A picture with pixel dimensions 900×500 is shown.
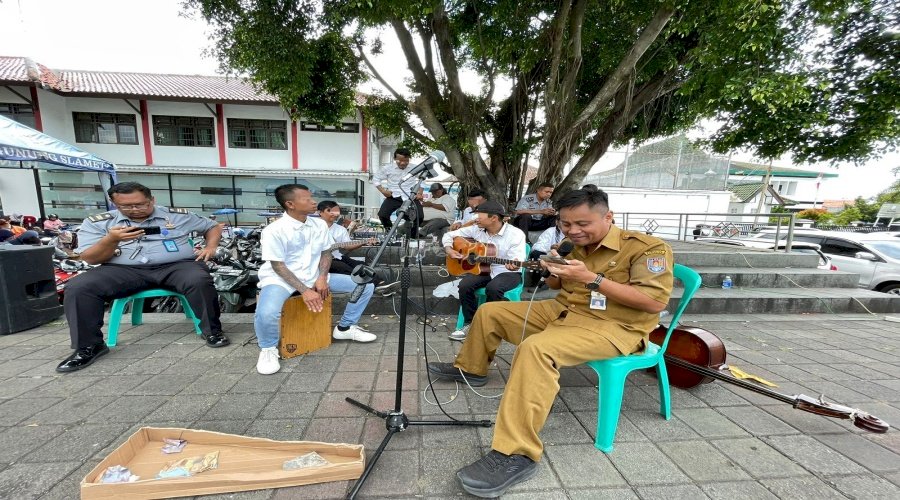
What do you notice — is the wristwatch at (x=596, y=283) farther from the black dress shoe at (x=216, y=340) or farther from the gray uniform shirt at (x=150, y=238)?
the gray uniform shirt at (x=150, y=238)

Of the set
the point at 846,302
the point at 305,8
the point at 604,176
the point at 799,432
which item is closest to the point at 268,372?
the point at 799,432

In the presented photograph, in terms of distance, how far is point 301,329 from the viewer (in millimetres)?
3244

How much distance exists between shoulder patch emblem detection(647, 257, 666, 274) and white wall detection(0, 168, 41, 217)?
21825mm

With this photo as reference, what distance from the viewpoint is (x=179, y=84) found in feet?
52.9

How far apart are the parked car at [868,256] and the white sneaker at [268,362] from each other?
373 inches

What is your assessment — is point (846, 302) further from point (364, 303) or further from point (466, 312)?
point (364, 303)

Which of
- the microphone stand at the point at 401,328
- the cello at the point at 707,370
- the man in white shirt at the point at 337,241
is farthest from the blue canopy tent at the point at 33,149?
the cello at the point at 707,370

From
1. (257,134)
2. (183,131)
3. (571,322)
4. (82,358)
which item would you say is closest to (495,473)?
(571,322)

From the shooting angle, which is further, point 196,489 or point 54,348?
point 54,348

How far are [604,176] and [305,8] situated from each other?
66.0 feet

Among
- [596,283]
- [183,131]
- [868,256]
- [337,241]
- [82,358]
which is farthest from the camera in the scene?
[183,131]

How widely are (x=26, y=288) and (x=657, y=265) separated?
243 inches

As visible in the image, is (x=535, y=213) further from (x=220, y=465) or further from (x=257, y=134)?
(x=257, y=134)

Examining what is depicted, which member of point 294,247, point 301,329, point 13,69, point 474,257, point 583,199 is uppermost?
point 13,69
